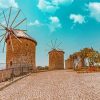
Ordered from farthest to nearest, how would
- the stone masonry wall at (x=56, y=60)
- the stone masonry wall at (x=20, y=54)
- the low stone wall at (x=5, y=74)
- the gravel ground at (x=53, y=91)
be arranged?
the stone masonry wall at (x=56, y=60) → the stone masonry wall at (x=20, y=54) → the low stone wall at (x=5, y=74) → the gravel ground at (x=53, y=91)

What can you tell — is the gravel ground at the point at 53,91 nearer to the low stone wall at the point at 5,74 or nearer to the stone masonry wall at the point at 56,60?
the low stone wall at the point at 5,74

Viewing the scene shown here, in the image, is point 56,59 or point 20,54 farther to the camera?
point 56,59

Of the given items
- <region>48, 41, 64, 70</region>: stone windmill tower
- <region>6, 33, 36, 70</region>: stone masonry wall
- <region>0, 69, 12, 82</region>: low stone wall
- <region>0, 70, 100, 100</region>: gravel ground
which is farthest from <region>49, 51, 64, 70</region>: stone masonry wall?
<region>0, 70, 100, 100</region>: gravel ground

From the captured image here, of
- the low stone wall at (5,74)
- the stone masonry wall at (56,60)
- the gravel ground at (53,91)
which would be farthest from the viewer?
the stone masonry wall at (56,60)

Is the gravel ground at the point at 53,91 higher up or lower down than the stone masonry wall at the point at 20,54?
lower down

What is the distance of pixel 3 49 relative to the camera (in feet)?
131

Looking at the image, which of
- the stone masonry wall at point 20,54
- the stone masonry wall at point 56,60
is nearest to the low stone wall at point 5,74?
the stone masonry wall at point 20,54

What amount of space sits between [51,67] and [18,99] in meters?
50.4

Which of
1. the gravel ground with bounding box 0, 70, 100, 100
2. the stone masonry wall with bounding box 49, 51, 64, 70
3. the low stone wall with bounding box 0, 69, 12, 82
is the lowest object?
the gravel ground with bounding box 0, 70, 100, 100

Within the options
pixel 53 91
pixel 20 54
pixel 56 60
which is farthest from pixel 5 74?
pixel 56 60

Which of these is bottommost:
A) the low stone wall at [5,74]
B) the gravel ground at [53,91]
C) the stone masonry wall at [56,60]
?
the gravel ground at [53,91]

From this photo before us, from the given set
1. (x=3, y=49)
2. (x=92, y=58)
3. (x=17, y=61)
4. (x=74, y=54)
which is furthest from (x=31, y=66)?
(x=74, y=54)

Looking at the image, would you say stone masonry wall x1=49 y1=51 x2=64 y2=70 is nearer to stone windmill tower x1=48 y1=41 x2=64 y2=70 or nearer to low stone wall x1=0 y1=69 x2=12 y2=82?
stone windmill tower x1=48 y1=41 x2=64 y2=70

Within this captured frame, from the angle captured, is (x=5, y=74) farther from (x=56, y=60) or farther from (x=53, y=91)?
(x=56, y=60)
